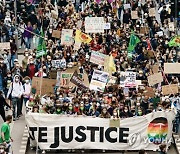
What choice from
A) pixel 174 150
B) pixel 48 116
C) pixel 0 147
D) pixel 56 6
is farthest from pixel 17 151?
pixel 56 6

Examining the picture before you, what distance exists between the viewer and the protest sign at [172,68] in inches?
1131

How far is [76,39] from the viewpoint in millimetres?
31562

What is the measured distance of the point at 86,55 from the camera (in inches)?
1291

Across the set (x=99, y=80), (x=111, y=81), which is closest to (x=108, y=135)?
(x=99, y=80)

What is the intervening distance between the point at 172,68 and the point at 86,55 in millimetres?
5023

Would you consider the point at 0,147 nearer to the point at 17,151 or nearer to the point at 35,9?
the point at 17,151

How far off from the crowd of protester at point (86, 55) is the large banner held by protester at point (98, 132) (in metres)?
0.43

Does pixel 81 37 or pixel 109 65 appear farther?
pixel 81 37

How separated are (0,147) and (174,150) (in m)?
6.43

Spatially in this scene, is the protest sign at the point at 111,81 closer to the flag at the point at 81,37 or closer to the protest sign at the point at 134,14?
the flag at the point at 81,37

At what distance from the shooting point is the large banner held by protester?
25922mm

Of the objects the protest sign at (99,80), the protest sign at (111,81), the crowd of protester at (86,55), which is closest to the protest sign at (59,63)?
the crowd of protester at (86,55)

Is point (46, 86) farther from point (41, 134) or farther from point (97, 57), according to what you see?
point (97, 57)

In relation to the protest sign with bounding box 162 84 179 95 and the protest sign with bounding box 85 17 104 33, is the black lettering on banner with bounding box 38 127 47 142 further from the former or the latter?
the protest sign with bounding box 85 17 104 33
